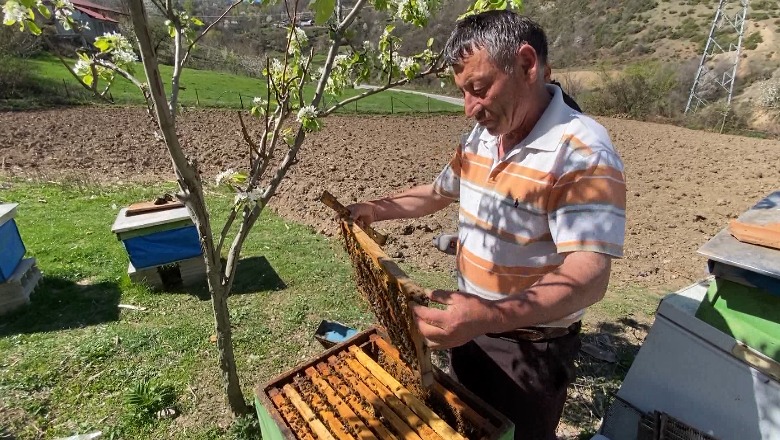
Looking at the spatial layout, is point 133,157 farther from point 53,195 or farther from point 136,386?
point 136,386

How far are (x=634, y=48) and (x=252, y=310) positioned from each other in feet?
189

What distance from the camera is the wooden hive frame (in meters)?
1.56

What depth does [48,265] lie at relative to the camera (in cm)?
611

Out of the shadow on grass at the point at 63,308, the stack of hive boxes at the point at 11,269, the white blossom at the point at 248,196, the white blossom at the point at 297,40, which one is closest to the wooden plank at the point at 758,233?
the white blossom at the point at 248,196

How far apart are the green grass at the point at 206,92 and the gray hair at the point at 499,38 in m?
17.1

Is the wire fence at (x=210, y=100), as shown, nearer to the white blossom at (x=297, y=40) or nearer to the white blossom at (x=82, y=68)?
the white blossom at (x=297, y=40)

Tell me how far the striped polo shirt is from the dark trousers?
0.19 m

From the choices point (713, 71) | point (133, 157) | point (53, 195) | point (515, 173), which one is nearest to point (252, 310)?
point (515, 173)

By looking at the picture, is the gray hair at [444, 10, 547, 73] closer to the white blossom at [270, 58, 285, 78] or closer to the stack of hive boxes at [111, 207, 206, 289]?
the white blossom at [270, 58, 285, 78]

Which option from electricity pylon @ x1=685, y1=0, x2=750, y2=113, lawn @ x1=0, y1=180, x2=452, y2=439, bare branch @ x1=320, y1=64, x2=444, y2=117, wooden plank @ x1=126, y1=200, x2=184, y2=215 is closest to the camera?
bare branch @ x1=320, y1=64, x2=444, y2=117

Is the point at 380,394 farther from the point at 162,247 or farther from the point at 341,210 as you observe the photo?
the point at 162,247

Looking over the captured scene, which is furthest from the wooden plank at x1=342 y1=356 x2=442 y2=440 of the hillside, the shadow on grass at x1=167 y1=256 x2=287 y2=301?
the hillside

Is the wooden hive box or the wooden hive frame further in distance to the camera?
the wooden hive box

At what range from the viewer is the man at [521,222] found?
1581 millimetres
